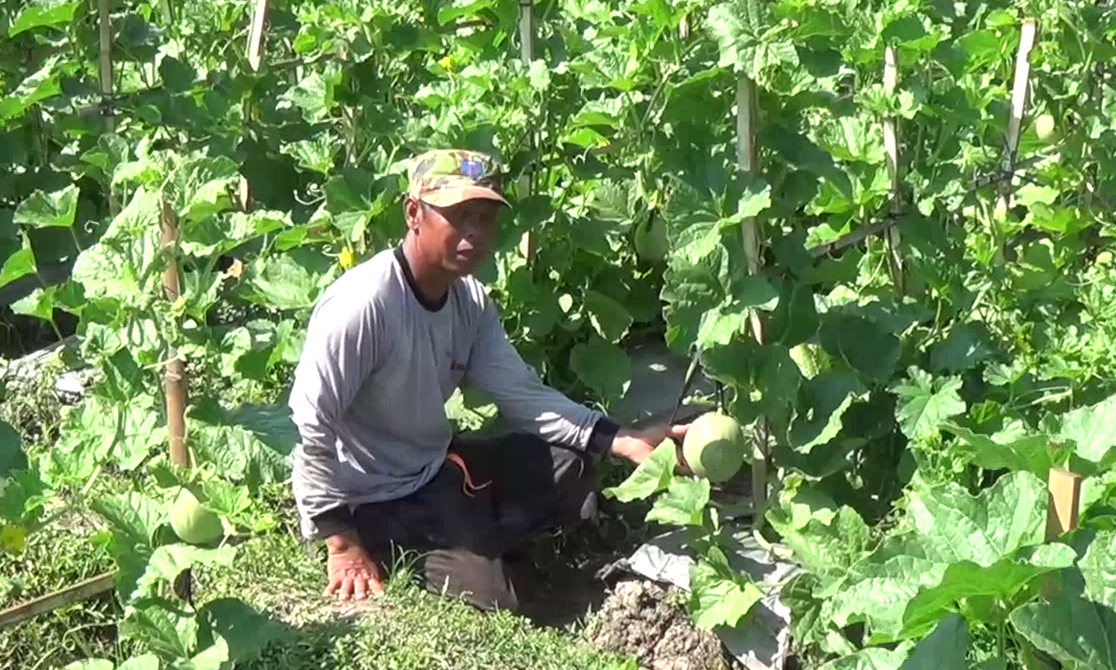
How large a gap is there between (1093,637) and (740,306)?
1.34 meters

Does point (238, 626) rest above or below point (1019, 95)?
below

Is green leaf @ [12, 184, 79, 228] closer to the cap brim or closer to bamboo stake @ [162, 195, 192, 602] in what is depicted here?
bamboo stake @ [162, 195, 192, 602]

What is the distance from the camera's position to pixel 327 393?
148 inches

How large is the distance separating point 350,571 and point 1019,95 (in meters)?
2.12

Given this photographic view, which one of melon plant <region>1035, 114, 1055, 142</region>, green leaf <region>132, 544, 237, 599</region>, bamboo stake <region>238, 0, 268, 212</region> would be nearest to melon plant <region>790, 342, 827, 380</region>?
melon plant <region>1035, 114, 1055, 142</region>

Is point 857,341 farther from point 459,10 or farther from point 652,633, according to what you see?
point 459,10

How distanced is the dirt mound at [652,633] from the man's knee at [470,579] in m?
0.22

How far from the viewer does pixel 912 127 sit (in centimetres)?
422

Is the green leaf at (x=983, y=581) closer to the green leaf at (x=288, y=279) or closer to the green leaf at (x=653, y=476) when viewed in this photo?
the green leaf at (x=653, y=476)

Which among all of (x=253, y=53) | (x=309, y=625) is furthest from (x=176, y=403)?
(x=253, y=53)

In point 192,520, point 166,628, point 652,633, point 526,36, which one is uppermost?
point 526,36

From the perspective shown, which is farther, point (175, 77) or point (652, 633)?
point (175, 77)

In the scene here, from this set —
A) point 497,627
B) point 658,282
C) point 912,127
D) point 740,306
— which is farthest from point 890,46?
point 497,627

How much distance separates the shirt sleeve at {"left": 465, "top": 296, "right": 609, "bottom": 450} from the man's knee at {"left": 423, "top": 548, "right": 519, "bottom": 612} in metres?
0.38
